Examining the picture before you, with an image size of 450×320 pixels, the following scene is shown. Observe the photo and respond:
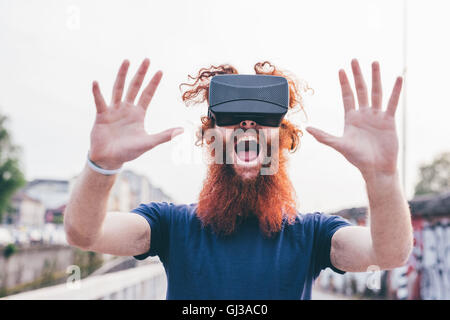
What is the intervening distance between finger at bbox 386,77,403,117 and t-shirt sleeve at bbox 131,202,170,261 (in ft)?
3.26

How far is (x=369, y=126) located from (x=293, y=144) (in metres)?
0.73

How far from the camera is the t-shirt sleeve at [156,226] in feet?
6.08

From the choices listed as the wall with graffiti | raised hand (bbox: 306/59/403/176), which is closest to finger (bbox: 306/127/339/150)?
raised hand (bbox: 306/59/403/176)

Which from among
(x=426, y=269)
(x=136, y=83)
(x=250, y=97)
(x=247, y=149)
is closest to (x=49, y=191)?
(x=426, y=269)

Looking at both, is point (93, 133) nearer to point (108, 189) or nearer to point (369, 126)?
point (108, 189)

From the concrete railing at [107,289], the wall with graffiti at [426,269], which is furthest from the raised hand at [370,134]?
the wall with graffiti at [426,269]

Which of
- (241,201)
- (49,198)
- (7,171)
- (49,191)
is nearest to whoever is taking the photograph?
(241,201)

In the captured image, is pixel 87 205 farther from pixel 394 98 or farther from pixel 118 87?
pixel 394 98

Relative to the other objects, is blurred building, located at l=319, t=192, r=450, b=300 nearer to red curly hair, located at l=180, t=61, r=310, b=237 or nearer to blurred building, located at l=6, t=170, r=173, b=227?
red curly hair, located at l=180, t=61, r=310, b=237

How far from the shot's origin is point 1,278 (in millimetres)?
21891

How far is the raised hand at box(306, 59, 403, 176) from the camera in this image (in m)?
1.48

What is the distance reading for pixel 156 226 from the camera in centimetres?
187

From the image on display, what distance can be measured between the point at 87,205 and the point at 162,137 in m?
0.35
